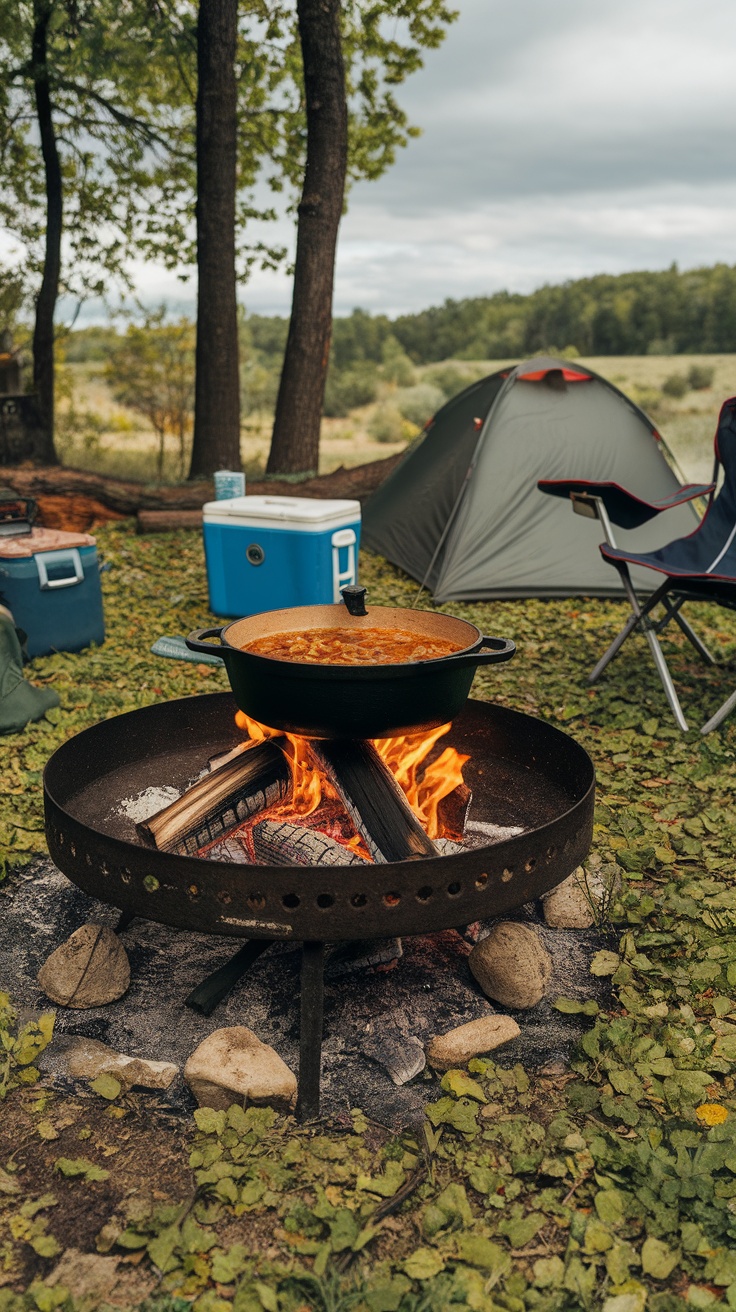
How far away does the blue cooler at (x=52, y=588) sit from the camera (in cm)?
496

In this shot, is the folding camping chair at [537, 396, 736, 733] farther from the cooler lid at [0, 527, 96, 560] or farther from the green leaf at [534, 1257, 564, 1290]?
the green leaf at [534, 1257, 564, 1290]

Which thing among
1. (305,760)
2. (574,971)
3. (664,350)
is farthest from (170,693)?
(664,350)

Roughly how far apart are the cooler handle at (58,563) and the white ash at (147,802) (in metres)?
2.56

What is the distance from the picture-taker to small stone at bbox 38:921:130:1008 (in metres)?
2.39

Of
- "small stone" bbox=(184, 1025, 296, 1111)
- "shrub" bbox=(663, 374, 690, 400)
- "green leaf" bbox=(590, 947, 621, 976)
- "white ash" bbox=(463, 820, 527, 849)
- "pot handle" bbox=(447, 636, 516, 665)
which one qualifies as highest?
"shrub" bbox=(663, 374, 690, 400)

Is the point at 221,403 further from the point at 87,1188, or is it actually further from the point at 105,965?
the point at 87,1188

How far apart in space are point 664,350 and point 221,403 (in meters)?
32.0

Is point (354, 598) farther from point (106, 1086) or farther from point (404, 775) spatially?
point (106, 1086)

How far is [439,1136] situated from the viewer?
78.2 inches

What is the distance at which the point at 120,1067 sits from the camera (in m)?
2.15

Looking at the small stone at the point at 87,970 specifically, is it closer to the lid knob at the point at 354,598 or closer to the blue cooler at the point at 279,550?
the lid knob at the point at 354,598

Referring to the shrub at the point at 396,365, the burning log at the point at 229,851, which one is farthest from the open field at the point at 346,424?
the burning log at the point at 229,851

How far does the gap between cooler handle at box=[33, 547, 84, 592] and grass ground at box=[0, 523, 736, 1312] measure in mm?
2916

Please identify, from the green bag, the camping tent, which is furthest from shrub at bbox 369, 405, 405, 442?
the green bag
